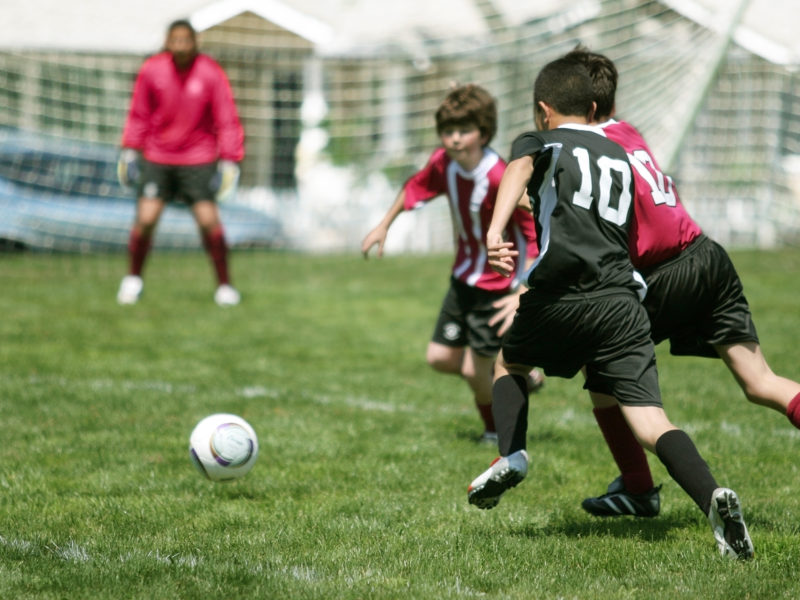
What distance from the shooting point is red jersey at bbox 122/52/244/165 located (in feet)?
30.0

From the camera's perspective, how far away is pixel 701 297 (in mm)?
3650

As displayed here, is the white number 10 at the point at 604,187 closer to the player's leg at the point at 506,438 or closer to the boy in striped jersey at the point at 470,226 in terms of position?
the player's leg at the point at 506,438

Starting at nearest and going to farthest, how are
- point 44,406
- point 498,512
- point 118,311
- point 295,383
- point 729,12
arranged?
1. point 498,512
2. point 44,406
3. point 295,383
4. point 118,311
5. point 729,12

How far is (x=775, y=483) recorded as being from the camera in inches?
172

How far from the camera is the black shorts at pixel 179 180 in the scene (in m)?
9.12

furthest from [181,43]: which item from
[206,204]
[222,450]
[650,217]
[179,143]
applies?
[650,217]

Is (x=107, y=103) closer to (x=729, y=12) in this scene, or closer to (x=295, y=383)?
(x=729, y=12)

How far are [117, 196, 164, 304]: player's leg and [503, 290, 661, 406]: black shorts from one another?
6145 millimetres

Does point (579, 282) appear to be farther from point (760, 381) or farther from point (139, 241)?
point (139, 241)

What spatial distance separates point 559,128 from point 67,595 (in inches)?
80.4

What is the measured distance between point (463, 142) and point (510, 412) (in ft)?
5.40

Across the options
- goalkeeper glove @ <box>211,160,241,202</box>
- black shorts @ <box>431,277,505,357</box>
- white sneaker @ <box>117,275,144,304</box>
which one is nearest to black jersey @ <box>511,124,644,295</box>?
black shorts @ <box>431,277,505,357</box>

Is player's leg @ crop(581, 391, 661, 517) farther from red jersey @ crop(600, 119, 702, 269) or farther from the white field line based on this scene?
the white field line

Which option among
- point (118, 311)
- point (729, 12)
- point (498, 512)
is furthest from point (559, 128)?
point (729, 12)
